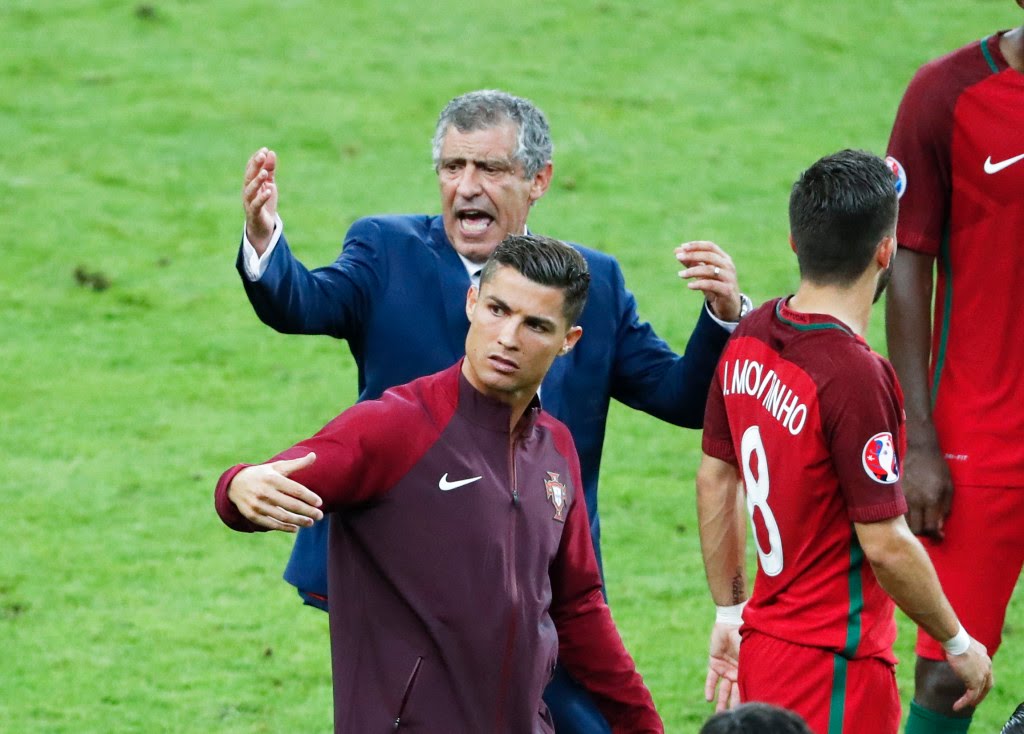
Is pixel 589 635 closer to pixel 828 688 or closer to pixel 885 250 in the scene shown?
pixel 828 688

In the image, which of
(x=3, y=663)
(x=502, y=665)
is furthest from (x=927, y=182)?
(x=3, y=663)

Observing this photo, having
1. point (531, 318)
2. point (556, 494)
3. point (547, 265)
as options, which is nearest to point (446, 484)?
point (556, 494)

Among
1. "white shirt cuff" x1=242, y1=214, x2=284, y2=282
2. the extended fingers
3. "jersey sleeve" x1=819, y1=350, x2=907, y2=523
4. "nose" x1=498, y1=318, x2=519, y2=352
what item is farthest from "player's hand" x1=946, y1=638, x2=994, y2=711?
the extended fingers

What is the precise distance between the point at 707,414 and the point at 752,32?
471 inches

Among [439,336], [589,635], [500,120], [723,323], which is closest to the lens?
[589,635]

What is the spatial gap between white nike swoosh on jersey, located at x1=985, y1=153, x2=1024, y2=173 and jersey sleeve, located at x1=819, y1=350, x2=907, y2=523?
1.19 m

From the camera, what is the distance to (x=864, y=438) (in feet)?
12.3

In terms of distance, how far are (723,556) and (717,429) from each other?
37 cm

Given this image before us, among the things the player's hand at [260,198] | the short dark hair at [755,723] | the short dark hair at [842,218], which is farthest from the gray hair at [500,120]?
the short dark hair at [755,723]

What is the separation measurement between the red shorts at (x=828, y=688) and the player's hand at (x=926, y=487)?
35.1 inches

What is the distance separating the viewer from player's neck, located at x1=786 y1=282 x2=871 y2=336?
12.8ft

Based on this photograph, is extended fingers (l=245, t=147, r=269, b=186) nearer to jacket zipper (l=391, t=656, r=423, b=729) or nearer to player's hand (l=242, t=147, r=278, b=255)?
player's hand (l=242, t=147, r=278, b=255)

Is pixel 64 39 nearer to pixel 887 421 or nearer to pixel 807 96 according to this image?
pixel 807 96

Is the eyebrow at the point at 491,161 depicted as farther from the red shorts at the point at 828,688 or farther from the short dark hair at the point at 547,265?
the red shorts at the point at 828,688
